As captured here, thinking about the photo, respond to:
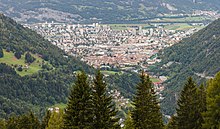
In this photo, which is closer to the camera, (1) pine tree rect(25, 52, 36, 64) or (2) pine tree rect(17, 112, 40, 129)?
(2) pine tree rect(17, 112, 40, 129)

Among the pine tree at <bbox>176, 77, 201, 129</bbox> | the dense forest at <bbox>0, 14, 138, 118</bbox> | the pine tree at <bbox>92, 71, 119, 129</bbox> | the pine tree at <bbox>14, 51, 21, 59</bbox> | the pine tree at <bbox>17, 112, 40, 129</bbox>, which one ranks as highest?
the pine tree at <bbox>92, 71, 119, 129</bbox>

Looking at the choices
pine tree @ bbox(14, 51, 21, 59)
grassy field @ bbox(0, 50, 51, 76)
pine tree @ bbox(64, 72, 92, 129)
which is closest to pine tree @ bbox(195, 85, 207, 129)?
pine tree @ bbox(64, 72, 92, 129)

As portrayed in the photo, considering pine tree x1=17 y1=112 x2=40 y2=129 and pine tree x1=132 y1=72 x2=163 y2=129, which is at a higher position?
pine tree x1=132 y1=72 x2=163 y2=129

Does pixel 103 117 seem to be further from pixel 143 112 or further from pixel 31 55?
pixel 31 55

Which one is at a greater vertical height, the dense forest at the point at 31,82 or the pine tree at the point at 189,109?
the pine tree at the point at 189,109

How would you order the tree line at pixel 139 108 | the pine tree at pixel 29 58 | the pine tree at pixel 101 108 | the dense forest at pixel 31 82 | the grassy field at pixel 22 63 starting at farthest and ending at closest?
the pine tree at pixel 29 58
the grassy field at pixel 22 63
the dense forest at pixel 31 82
the pine tree at pixel 101 108
the tree line at pixel 139 108

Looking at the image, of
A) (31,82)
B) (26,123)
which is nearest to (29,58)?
(31,82)

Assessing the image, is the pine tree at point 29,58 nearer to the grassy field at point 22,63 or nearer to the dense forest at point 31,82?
the dense forest at point 31,82

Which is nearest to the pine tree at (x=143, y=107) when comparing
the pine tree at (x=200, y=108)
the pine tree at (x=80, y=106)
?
the pine tree at (x=200, y=108)

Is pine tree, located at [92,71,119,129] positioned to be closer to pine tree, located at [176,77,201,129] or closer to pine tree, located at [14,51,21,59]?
pine tree, located at [176,77,201,129]

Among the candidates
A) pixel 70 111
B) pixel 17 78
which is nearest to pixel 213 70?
pixel 17 78
